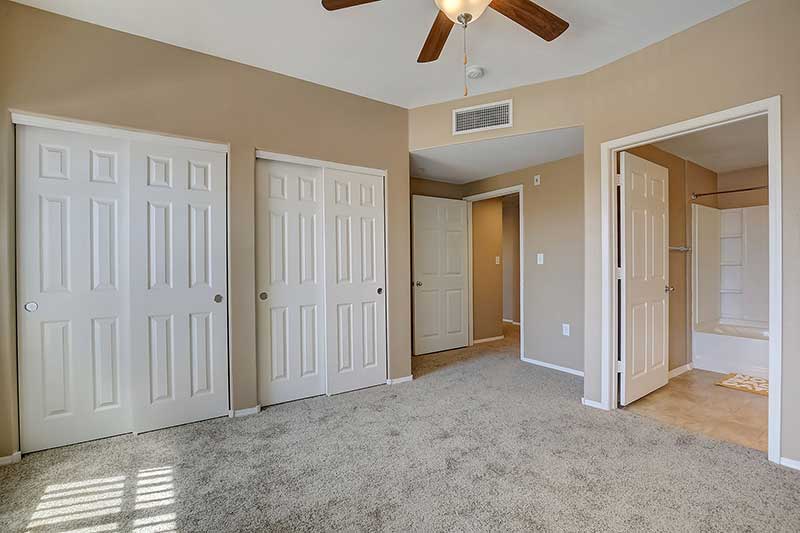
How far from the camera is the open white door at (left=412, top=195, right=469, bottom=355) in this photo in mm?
4598

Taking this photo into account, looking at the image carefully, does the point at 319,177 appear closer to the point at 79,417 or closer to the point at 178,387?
the point at 178,387

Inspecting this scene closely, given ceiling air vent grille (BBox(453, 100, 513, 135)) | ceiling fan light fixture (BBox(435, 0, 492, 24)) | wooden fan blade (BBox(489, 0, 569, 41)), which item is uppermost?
ceiling air vent grille (BBox(453, 100, 513, 135))

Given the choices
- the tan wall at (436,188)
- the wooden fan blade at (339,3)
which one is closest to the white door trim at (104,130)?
the wooden fan blade at (339,3)

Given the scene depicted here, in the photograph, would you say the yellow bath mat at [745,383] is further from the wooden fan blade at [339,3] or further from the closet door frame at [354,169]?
the wooden fan blade at [339,3]

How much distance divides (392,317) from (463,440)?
144 centimetres

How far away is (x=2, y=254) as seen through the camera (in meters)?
2.11

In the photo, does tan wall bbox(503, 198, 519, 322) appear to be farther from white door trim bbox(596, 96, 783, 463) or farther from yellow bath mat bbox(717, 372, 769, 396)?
white door trim bbox(596, 96, 783, 463)

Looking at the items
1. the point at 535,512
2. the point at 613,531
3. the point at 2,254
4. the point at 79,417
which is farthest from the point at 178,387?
the point at 613,531

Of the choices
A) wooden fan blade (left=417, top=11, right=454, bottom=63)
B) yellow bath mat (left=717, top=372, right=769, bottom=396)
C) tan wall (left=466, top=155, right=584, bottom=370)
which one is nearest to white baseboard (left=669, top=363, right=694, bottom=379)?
yellow bath mat (left=717, top=372, right=769, bottom=396)

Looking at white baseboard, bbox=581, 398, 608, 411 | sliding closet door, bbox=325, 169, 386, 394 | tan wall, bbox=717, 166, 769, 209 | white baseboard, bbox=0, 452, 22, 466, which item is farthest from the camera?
tan wall, bbox=717, 166, 769, 209

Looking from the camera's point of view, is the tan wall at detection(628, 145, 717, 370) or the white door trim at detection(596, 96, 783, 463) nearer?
the white door trim at detection(596, 96, 783, 463)

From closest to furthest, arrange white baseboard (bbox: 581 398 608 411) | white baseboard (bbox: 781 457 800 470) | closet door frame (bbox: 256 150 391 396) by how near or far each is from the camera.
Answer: white baseboard (bbox: 781 457 800 470) < white baseboard (bbox: 581 398 608 411) < closet door frame (bbox: 256 150 391 396)

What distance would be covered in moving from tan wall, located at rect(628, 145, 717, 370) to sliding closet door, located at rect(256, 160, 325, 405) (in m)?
3.38

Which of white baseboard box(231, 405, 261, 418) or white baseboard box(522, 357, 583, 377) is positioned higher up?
white baseboard box(231, 405, 261, 418)
